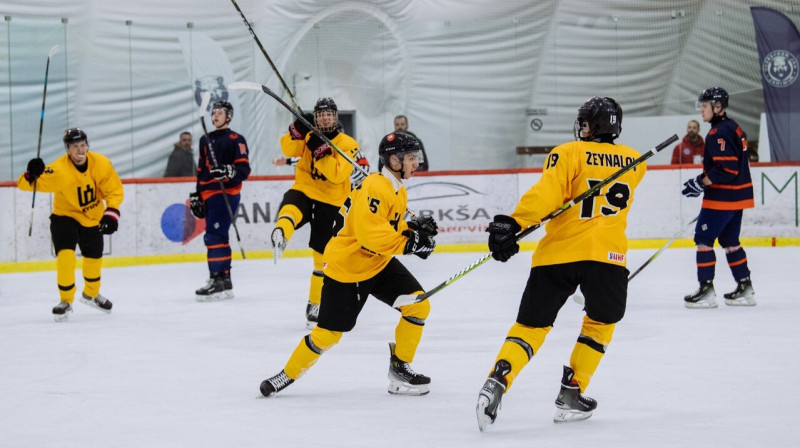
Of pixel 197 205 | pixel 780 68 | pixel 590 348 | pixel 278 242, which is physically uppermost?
pixel 780 68

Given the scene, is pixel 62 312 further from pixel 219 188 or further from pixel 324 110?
pixel 324 110

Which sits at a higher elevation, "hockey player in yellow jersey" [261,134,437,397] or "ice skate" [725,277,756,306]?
"hockey player in yellow jersey" [261,134,437,397]

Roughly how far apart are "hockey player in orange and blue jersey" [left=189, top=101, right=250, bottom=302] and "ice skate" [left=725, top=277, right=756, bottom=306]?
3.33 m

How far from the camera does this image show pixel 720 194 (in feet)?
20.2

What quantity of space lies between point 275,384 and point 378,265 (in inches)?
23.3

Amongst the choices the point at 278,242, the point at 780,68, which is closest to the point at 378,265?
the point at 278,242

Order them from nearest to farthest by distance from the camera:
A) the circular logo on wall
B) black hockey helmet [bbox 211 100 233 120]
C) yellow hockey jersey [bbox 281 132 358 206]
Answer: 1. yellow hockey jersey [bbox 281 132 358 206]
2. black hockey helmet [bbox 211 100 233 120]
3. the circular logo on wall

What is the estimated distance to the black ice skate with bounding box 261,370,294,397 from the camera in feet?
12.5

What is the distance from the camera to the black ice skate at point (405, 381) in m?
3.86

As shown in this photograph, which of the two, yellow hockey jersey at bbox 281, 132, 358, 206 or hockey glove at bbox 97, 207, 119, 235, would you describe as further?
hockey glove at bbox 97, 207, 119, 235

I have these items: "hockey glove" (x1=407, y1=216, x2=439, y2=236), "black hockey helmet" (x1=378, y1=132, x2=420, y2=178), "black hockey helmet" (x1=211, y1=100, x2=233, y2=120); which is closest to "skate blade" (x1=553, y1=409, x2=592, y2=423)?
"hockey glove" (x1=407, y1=216, x2=439, y2=236)

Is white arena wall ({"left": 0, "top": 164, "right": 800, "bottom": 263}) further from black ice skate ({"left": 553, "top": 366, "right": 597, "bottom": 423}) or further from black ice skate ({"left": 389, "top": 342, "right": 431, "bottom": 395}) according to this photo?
black ice skate ({"left": 553, "top": 366, "right": 597, "bottom": 423})

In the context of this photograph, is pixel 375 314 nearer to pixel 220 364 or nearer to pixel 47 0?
pixel 220 364

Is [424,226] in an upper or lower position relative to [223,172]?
lower
